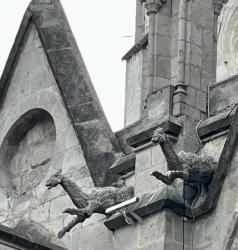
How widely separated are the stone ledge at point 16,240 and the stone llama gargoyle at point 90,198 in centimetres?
31

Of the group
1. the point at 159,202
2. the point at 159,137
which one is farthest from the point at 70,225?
the point at 159,137

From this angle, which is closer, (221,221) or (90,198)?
(221,221)

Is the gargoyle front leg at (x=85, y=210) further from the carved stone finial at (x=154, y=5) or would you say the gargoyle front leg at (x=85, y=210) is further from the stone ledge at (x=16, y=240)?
the carved stone finial at (x=154, y=5)

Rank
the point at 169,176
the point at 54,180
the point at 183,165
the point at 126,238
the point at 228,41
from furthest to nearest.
A: the point at 228,41 → the point at 54,180 → the point at 126,238 → the point at 183,165 → the point at 169,176

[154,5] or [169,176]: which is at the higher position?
[154,5]

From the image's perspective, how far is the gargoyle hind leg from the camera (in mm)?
19953

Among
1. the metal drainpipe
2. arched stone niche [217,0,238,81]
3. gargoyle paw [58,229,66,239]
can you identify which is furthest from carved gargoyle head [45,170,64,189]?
arched stone niche [217,0,238,81]

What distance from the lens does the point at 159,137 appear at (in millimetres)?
20109

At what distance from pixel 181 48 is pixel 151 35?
0.61m

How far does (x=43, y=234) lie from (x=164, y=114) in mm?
2578

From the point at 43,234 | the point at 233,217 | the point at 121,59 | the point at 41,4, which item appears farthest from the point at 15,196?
the point at 121,59

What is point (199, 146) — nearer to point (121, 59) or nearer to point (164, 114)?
point (164, 114)

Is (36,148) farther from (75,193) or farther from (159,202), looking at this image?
(159,202)

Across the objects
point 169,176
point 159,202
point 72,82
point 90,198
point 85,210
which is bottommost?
point 159,202
